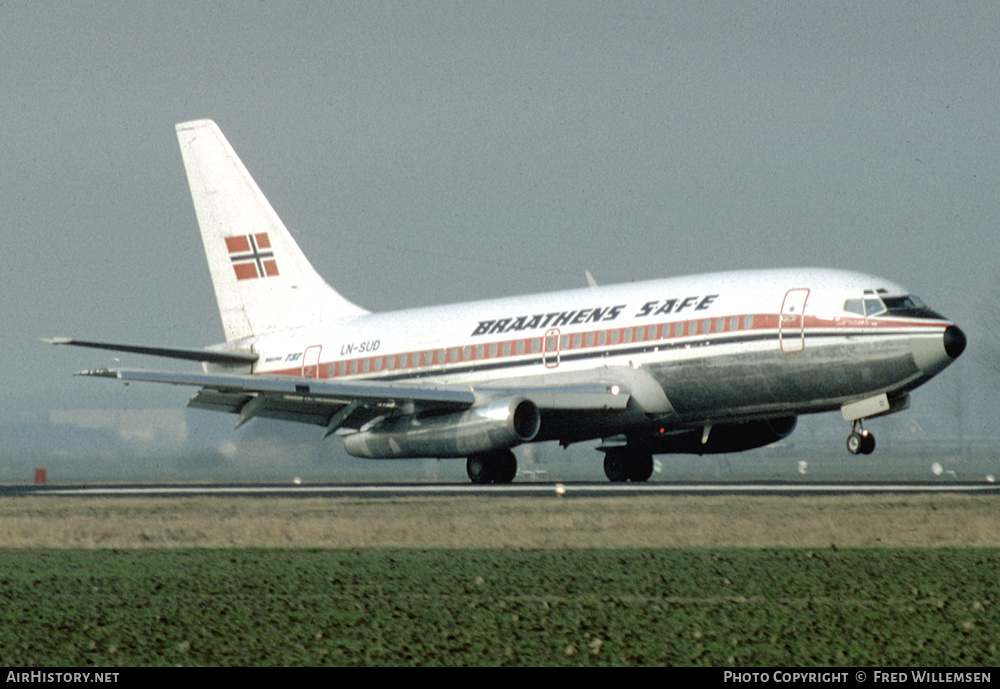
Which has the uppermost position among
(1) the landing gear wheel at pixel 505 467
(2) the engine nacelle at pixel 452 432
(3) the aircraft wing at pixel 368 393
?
(3) the aircraft wing at pixel 368 393

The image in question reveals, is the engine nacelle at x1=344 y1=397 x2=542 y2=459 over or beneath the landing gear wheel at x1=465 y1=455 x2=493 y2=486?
over

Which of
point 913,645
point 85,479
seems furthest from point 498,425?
point 913,645

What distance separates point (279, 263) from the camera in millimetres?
39594

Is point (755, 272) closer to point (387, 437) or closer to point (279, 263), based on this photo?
point (387, 437)

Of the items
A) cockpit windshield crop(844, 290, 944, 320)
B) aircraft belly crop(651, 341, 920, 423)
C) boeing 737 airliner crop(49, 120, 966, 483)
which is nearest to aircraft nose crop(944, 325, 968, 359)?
boeing 737 airliner crop(49, 120, 966, 483)

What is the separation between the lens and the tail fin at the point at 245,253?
38969 mm

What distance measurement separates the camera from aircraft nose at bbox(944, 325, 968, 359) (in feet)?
90.1

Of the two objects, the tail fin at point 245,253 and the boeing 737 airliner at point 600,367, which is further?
the tail fin at point 245,253

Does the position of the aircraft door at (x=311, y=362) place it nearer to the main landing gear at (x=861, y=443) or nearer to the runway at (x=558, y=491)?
the runway at (x=558, y=491)

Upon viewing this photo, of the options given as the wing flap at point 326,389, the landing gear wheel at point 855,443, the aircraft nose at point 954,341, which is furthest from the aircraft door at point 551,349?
the aircraft nose at point 954,341

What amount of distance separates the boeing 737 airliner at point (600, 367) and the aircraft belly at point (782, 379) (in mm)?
30

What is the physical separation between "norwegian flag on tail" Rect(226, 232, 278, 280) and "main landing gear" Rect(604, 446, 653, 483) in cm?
1136

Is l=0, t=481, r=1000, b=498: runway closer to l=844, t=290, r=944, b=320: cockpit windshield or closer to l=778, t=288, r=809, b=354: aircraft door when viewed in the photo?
l=778, t=288, r=809, b=354: aircraft door

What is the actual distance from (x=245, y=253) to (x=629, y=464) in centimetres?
1297
